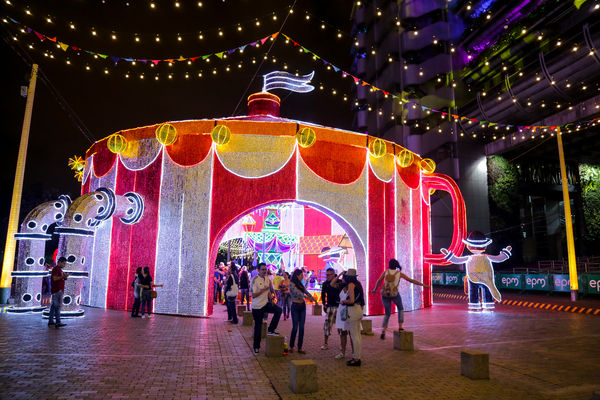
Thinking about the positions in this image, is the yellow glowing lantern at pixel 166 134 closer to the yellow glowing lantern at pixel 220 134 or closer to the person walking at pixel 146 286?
the yellow glowing lantern at pixel 220 134

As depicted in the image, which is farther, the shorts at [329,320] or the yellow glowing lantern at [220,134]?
the yellow glowing lantern at [220,134]

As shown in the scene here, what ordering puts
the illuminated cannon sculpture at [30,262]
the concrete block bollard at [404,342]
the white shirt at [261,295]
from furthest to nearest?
the illuminated cannon sculpture at [30,262]
the concrete block bollard at [404,342]
the white shirt at [261,295]

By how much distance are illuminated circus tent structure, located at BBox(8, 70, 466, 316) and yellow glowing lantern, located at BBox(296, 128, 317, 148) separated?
30mm

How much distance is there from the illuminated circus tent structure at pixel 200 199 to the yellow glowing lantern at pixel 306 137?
3 cm

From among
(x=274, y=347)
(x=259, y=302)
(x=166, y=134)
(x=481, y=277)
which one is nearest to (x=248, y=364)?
(x=274, y=347)

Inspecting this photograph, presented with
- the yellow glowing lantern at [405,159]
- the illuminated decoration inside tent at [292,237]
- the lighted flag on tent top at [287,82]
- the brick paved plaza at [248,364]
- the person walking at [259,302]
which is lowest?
the brick paved plaza at [248,364]

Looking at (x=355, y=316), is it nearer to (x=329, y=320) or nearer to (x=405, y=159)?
(x=329, y=320)

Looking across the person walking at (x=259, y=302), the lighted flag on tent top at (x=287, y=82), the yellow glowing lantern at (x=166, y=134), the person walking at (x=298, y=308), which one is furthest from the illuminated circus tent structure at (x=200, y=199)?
the person walking at (x=298, y=308)

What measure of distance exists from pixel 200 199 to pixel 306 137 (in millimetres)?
3660

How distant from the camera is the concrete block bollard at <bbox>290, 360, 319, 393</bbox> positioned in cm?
504

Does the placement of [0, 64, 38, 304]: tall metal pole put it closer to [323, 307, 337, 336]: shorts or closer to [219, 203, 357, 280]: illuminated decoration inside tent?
[219, 203, 357, 280]: illuminated decoration inside tent

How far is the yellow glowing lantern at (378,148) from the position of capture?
1348 cm

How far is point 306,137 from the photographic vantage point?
40.6 ft

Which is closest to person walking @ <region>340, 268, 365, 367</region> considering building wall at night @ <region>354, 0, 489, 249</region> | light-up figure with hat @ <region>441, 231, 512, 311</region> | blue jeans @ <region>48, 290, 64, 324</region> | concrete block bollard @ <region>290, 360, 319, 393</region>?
concrete block bollard @ <region>290, 360, 319, 393</region>
